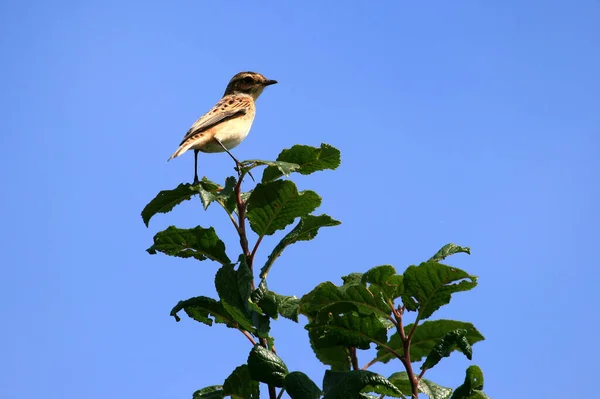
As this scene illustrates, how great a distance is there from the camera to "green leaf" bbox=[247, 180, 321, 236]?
12.3ft

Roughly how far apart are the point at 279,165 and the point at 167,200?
2.61 feet

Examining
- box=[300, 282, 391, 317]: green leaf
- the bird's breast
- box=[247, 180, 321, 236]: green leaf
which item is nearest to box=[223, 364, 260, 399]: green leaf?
box=[300, 282, 391, 317]: green leaf

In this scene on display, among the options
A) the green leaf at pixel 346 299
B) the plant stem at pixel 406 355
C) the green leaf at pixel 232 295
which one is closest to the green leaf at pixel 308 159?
the green leaf at pixel 232 295

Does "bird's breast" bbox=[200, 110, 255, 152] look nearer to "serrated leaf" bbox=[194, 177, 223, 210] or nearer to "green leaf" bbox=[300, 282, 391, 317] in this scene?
"serrated leaf" bbox=[194, 177, 223, 210]

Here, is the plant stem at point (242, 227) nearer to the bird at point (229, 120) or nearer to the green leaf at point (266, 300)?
the green leaf at point (266, 300)

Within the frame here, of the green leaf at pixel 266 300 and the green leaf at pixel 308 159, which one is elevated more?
the green leaf at pixel 308 159

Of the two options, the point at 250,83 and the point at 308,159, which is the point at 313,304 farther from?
the point at 250,83

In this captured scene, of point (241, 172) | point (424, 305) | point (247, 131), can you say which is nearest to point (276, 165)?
point (241, 172)

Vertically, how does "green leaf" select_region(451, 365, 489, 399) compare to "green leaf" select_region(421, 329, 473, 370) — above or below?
below

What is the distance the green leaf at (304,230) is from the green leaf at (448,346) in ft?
3.18

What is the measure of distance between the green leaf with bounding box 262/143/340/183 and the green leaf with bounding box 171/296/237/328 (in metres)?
0.76

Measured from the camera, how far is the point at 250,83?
1084 cm

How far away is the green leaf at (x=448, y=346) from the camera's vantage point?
322 cm

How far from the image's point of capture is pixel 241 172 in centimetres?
380
